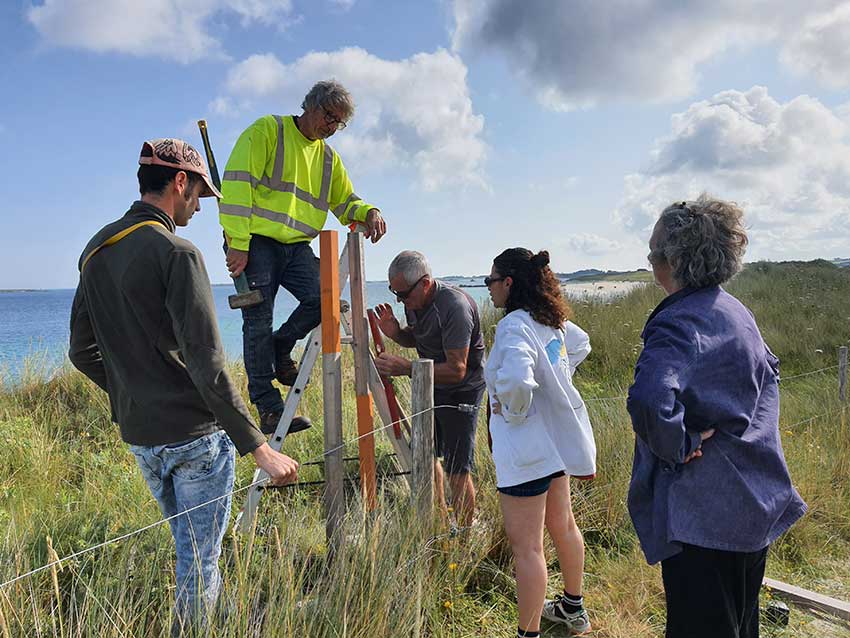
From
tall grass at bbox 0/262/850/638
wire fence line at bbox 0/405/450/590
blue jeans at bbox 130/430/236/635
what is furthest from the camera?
tall grass at bbox 0/262/850/638

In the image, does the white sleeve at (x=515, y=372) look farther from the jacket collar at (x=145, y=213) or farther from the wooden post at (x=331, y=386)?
the jacket collar at (x=145, y=213)

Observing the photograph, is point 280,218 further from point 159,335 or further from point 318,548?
point 318,548

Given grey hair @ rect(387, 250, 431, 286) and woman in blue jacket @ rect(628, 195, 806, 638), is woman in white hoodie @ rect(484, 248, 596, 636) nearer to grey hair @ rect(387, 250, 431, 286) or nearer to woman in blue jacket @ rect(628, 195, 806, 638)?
woman in blue jacket @ rect(628, 195, 806, 638)

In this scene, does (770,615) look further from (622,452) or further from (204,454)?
(204,454)

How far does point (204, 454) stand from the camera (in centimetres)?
217

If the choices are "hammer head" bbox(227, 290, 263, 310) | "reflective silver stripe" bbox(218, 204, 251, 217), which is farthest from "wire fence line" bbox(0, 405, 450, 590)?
"reflective silver stripe" bbox(218, 204, 251, 217)

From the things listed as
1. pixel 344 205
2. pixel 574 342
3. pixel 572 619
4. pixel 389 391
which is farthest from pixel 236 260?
pixel 572 619

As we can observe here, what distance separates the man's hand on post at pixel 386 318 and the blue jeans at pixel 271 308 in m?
0.53

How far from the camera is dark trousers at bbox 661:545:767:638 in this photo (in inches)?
Answer: 75.5

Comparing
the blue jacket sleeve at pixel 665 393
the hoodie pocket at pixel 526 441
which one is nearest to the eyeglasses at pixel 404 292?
the hoodie pocket at pixel 526 441

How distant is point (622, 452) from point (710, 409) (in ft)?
10.2

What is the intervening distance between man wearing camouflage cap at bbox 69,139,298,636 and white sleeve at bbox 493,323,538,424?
3.09ft

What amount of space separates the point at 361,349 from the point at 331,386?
0.34m

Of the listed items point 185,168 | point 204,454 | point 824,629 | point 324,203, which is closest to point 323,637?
point 204,454
